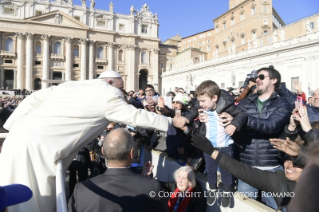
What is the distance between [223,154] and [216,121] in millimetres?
889

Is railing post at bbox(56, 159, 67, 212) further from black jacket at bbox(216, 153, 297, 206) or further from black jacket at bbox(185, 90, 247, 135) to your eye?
black jacket at bbox(185, 90, 247, 135)

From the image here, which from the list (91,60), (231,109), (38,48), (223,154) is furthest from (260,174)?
(38,48)

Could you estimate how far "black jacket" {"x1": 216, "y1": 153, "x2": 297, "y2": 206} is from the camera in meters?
2.18

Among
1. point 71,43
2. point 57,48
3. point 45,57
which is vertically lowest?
point 45,57

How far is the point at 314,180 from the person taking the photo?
2.41ft

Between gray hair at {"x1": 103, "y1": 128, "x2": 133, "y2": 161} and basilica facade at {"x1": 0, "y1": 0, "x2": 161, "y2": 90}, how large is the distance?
42.5 meters

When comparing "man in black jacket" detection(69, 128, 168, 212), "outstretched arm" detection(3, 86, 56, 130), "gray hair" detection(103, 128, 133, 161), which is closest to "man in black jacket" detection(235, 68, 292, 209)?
"man in black jacket" detection(69, 128, 168, 212)

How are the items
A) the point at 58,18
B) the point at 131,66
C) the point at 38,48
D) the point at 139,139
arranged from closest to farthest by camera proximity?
the point at 139,139
the point at 58,18
the point at 38,48
the point at 131,66

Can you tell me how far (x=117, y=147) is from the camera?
201cm

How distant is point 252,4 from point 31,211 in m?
42.3

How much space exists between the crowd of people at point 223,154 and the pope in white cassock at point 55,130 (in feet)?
0.38

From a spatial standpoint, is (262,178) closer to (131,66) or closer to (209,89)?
(209,89)

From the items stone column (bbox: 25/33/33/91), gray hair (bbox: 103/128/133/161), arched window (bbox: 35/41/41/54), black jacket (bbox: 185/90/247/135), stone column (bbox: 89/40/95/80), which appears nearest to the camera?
gray hair (bbox: 103/128/133/161)

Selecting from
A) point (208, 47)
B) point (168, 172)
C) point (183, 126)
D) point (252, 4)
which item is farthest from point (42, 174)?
point (208, 47)
